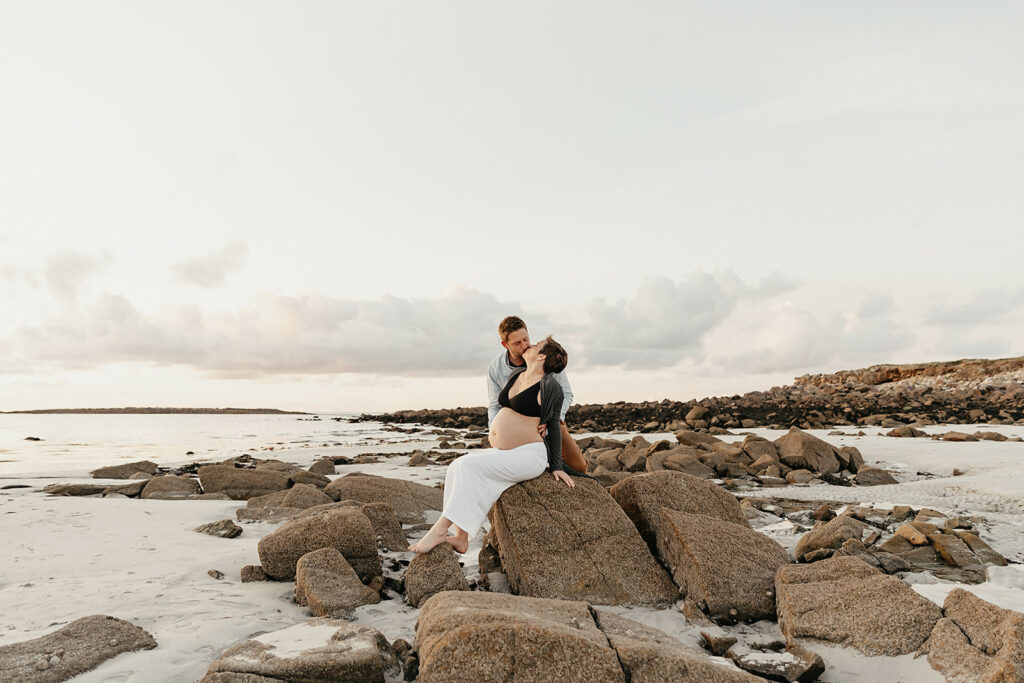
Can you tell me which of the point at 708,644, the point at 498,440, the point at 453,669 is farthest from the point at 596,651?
the point at 498,440

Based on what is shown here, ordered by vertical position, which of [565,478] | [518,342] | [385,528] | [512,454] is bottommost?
[385,528]

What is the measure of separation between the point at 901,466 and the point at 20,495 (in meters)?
16.6

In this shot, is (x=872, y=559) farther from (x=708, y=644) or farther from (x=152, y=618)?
(x=152, y=618)

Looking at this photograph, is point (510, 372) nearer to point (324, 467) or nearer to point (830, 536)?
point (830, 536)

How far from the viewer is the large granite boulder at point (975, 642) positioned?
3.51 m

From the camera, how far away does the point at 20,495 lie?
10.6 metres

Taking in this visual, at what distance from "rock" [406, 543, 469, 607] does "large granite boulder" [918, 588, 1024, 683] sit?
3.45m

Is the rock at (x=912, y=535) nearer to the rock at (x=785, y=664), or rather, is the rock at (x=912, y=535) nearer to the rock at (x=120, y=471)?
the rock at (x=785, y=664)

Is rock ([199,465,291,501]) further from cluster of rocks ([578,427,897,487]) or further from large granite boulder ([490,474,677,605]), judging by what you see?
large granite boulder ([490,474,677,605])

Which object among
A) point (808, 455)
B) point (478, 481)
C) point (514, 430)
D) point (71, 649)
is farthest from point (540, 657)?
point (808, 455)

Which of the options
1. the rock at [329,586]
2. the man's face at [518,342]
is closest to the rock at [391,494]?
the rock at [329,586]

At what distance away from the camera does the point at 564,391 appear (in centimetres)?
609

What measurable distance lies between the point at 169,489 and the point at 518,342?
819cm

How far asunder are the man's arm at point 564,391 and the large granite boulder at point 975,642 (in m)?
3.23
